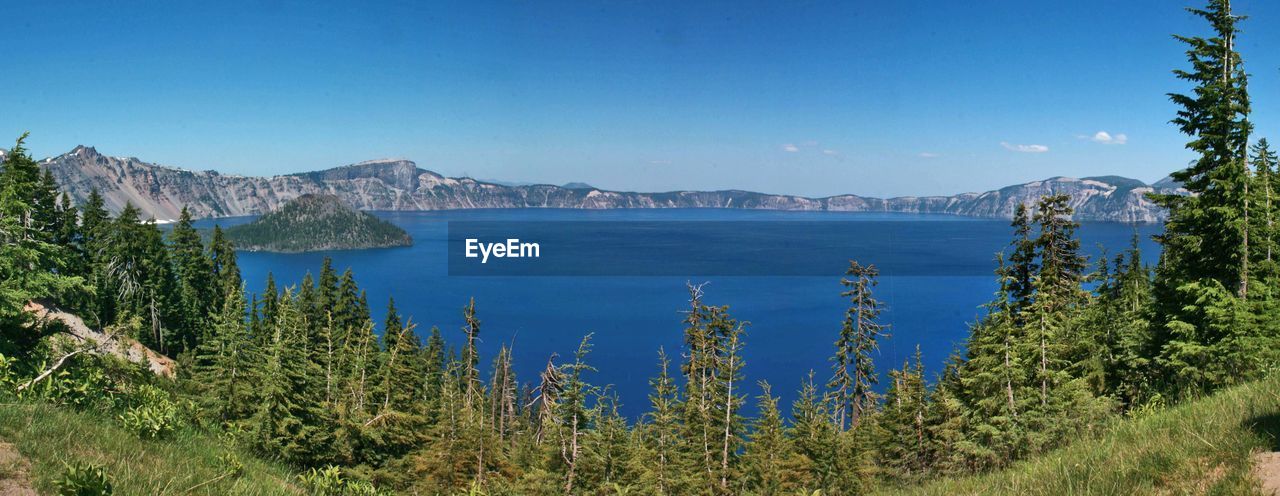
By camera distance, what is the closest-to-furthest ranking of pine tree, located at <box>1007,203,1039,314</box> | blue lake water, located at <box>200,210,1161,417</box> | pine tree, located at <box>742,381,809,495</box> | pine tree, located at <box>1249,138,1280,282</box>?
pine tree, located at <box>1249,138,1280,282</box>, pine tree, located at <box>742,381,809,495</box>, pine tree, located at <box>1007,203,1039,314</box>, blue lake water, located at <box>200,210,1161,417</box>

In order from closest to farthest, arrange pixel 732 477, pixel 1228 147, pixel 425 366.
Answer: pixel 1228 147, pixel 732 477, pixel 425 366

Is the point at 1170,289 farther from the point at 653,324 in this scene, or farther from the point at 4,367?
the point at 653,324

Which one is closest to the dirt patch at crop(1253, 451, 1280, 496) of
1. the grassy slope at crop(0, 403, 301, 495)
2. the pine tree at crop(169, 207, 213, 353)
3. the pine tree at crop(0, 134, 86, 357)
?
the grassy slope at crop(0, 403, 301, 495)

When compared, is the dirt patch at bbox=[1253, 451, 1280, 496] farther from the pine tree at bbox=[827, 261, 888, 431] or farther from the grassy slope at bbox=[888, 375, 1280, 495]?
the pine tree at bbox=[827, 261, 888, 431]

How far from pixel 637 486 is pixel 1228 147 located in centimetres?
2027

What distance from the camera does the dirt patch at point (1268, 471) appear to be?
4986 millimetres

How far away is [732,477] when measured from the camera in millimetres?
25344

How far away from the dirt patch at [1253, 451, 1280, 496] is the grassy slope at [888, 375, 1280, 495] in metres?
0.06

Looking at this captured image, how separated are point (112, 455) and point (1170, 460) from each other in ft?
32.3

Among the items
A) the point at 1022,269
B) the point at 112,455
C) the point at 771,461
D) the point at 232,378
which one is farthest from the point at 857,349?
the point at 112,455

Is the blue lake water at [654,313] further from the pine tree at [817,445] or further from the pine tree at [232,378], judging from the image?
the pine tree at [232,378]

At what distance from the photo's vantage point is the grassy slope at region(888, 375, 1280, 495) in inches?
217

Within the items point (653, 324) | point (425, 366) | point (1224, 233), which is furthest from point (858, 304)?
point (653, 324)

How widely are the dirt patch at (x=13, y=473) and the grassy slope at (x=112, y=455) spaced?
5 centimetres
